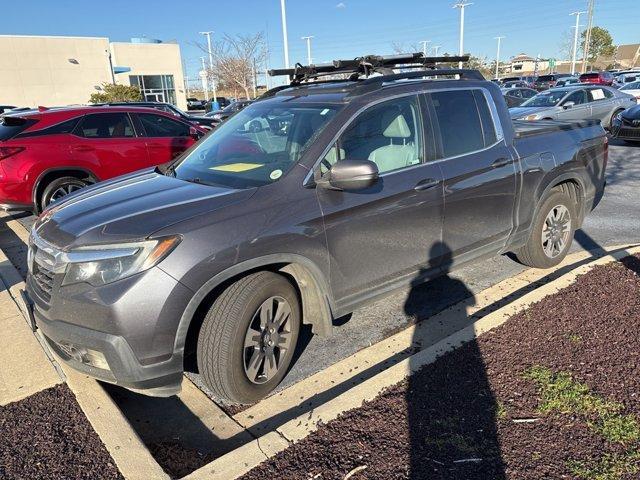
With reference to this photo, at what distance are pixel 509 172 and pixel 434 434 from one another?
252 centimetres

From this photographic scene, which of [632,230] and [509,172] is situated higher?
[509,172]

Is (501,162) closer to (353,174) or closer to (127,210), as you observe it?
(353,174)

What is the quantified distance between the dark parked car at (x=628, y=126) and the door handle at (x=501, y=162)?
1084cm

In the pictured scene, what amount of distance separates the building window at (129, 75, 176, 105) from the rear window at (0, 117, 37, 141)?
142ft

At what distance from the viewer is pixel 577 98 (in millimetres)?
14781

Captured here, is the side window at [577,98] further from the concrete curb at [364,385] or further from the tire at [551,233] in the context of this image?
the concrete curb at [364,385]

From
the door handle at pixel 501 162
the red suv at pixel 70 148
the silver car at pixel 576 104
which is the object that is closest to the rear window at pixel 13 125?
the red suv at pixel 70 148

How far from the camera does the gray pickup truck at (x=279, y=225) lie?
2.61 m

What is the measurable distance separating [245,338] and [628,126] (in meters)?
13.5

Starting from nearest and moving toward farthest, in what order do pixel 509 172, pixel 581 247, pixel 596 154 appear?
pixel 509 172
pixel 596 154
pixel 581 247

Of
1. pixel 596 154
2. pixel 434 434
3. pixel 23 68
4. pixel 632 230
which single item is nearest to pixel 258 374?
pixel 434 434

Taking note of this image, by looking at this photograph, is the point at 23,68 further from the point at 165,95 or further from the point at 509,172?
the point at 509,172

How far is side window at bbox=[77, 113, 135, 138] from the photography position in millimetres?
7695

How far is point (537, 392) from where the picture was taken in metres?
2.91
